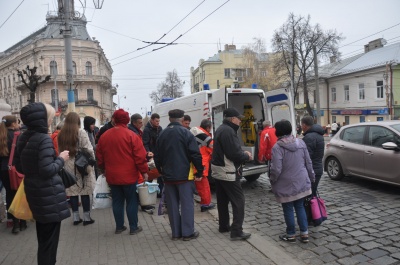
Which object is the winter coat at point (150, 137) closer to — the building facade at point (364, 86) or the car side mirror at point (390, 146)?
the car side mirror at point (390, 146)

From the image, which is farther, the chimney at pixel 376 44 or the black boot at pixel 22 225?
the chimney at pixel 376 44

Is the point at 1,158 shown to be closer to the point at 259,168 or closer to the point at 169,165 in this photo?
the point at 169,165

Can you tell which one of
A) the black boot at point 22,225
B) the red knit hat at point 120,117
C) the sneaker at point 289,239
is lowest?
the sneaker at point 289,239

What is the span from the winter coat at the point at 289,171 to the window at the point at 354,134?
4.05 meters

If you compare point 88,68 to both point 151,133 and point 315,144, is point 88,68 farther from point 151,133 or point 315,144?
point 315,144

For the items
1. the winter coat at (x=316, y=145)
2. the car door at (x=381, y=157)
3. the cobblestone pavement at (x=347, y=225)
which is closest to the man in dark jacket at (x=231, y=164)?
the cobblestone pavement at (x=347, y=225)

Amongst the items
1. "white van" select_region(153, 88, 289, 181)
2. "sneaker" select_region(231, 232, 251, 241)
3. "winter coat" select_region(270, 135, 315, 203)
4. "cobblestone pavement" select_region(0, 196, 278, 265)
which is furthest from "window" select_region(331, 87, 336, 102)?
"sneaker" select_region(231, 232, 251, 241)

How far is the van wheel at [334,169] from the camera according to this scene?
8.65 meters

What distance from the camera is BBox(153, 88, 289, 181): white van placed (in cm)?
844

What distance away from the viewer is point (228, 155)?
15.8 feet

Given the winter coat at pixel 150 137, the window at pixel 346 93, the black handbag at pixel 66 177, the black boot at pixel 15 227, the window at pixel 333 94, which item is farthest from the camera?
the window at pixel 333 94

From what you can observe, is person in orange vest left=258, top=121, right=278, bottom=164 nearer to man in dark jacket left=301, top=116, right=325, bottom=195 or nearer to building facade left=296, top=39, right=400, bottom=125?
man in dark jacket left=301, top=116, right=325, bottom=195

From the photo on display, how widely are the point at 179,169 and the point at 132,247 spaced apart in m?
1.27

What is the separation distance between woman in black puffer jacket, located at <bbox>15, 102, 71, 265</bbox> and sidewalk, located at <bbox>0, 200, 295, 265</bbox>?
35.9 inches
